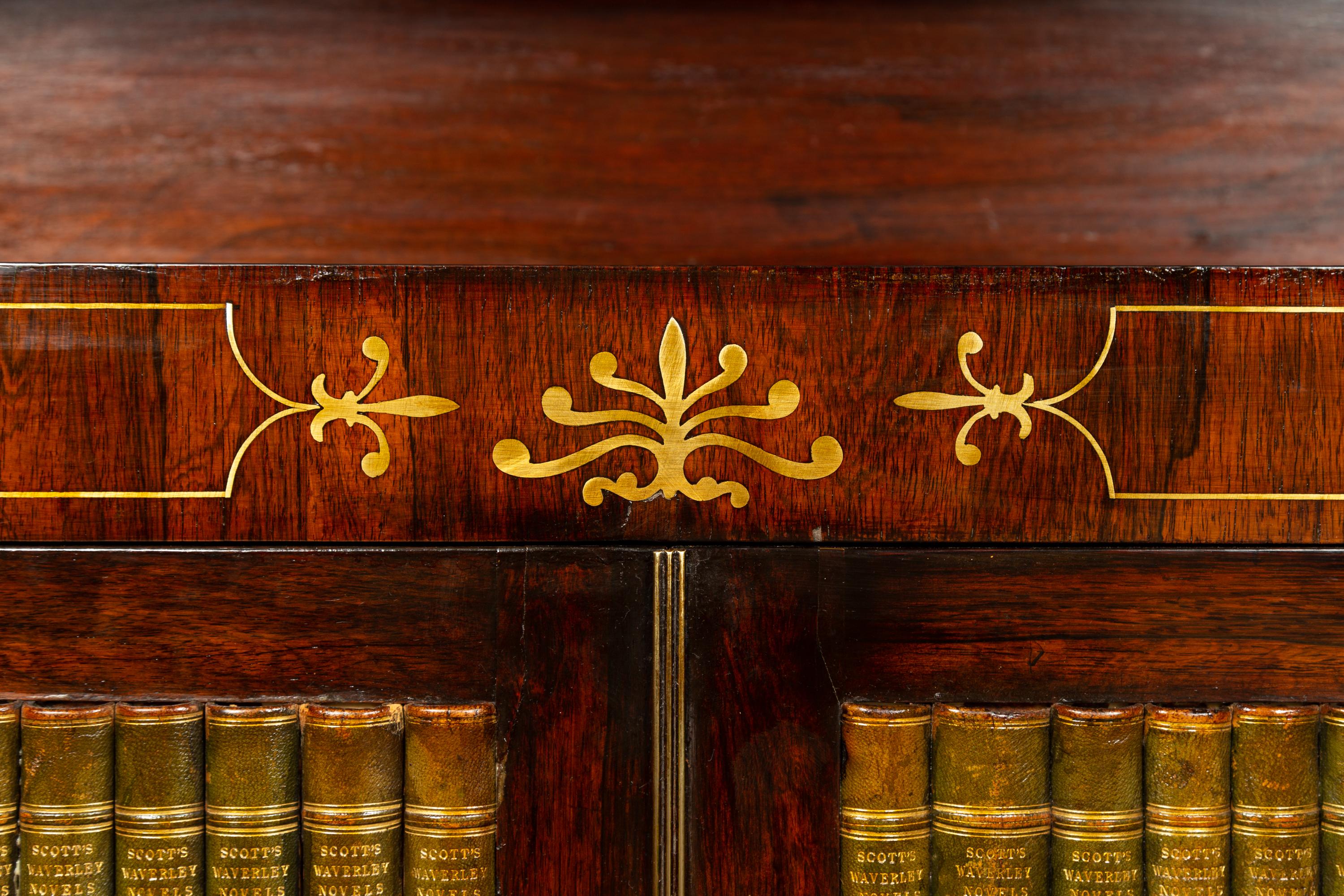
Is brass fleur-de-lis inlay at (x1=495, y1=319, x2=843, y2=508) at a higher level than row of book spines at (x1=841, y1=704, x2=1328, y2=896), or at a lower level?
higher

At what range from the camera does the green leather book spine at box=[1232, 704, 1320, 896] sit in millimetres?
745

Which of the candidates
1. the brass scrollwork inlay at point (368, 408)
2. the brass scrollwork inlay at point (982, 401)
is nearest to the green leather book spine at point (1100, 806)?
the brass scrollwork inlay at point (982, 401)

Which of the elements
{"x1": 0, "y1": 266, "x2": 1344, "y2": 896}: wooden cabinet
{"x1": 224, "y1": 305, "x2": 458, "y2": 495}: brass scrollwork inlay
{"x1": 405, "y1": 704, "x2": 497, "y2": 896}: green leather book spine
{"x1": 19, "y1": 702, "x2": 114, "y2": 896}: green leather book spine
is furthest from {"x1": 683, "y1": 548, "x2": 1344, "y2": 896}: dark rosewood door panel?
{"x1": 19, "y1": 702, "x2": 114, "y2": 896}: green leather book spine

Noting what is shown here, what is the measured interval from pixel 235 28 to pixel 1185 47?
1.16 m

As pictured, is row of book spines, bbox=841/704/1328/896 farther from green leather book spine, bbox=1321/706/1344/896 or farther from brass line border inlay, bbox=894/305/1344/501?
brass line border inlay, bbox=894/305/1344/501

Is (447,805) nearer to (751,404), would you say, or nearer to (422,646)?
(422,646)

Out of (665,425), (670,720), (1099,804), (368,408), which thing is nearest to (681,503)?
(665,425)

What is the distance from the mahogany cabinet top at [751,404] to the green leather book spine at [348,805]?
0.56 feet

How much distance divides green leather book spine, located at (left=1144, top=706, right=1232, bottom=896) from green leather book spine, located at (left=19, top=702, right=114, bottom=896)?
94cm

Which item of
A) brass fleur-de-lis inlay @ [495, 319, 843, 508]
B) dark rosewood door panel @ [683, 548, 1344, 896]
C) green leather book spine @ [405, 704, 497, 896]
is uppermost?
brass fleur-de-lis inlay @ [495, 319, 843, 508]

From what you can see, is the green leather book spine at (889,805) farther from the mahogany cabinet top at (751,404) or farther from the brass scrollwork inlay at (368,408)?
the brass scrollwork inlay at (368,408)

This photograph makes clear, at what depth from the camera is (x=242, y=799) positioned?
74cm

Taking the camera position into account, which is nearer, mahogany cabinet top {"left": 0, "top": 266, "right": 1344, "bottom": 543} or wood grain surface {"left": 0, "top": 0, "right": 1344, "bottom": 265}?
mahogany cabinet top {"left": 0, "top": 266, "right": 1344, "bottom": 543}

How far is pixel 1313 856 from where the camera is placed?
2.46 feet
